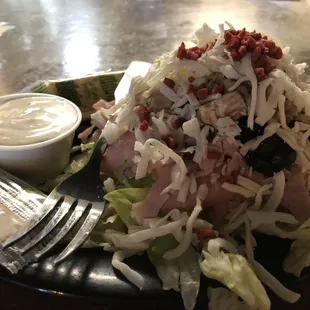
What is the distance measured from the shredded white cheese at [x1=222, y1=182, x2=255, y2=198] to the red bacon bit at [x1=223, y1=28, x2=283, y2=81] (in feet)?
0.62

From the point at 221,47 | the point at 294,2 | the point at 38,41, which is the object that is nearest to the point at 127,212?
the point at 221,47

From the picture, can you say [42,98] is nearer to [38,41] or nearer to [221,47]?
[221,47]

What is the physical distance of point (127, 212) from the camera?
91 cm

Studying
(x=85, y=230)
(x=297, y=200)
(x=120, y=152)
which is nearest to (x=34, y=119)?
(x=120, y=152)

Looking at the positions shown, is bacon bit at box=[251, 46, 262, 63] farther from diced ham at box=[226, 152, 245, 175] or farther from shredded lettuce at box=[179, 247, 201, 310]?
shredded lettuce at box=[179, 247, 201, 310]

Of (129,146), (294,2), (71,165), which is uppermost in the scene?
(129,146)

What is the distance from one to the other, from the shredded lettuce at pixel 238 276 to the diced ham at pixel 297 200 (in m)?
0.17

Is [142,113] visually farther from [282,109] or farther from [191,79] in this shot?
[282,109]

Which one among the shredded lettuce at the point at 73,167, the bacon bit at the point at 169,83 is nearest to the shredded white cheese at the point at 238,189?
the bacon bit at the point at 169,83

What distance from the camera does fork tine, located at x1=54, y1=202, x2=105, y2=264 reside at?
0.81 meters

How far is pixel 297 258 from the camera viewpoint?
806 millimetres

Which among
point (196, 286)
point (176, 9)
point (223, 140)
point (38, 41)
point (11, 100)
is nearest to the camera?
point (196, 286)

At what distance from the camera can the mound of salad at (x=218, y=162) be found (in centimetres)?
85

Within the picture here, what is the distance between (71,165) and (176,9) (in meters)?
1.79
